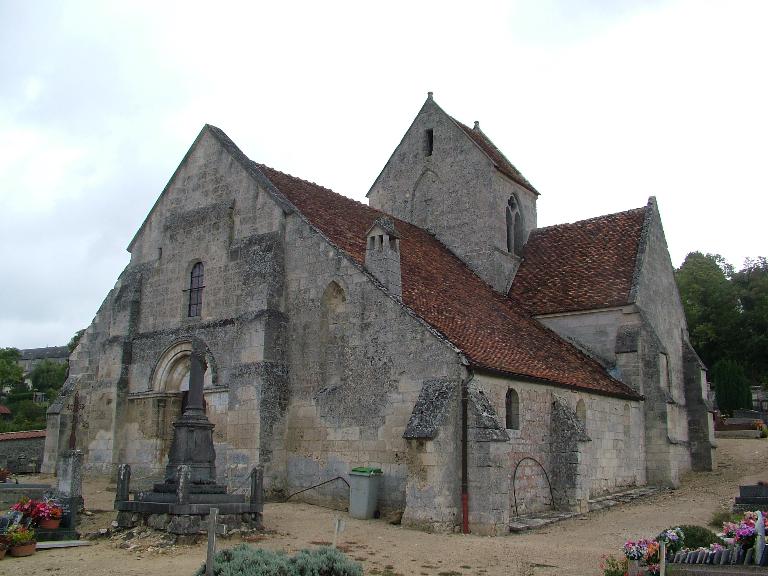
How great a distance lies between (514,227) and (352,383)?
548 inches

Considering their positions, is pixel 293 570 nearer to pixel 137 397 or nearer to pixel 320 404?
pixel 320 404

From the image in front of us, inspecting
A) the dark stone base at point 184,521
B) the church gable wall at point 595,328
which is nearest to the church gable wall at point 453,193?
the church gable wall at point 595,328

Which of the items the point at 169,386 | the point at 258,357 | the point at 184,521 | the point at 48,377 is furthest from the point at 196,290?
the point at 48,377

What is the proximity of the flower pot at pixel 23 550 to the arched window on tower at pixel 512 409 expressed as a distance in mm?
10411

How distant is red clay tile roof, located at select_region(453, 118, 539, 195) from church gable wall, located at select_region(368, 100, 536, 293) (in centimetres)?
31

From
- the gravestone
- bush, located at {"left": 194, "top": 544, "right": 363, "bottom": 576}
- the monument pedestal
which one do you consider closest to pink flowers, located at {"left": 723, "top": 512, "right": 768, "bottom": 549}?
bush, located at {"left": 194, "top": 544, "right": 363, "bottom": 576}

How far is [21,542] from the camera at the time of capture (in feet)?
40.4

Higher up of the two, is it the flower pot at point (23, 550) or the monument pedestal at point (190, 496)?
the monument pedestal at point (190, 496)

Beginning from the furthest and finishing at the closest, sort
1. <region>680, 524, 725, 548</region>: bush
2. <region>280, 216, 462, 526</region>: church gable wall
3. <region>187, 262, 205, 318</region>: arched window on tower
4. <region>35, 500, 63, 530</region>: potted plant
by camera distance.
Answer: <region>187, 262, 205, 318</region>: arched window on tower
<region>280, 216, 462, 526</region>: church gable wall
<region>35, 500, 63, 530</region>: potted plant
<region>680, 524, 725, 548</region>: bush

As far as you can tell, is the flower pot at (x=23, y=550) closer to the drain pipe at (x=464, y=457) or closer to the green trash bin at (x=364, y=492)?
the green trash bin at (x=364, y=492)

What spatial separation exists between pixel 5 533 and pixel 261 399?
6.88 metres

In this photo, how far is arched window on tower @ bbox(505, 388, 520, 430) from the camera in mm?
17594

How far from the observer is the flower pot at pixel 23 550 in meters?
12.3

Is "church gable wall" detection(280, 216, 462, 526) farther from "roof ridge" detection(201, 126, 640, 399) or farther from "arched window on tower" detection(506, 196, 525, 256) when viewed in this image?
"arched window on tower" detection(506, 196, 525, 256)
